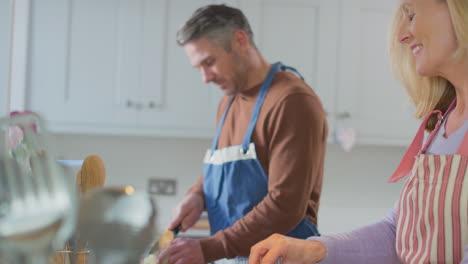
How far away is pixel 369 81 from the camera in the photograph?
2771 mm

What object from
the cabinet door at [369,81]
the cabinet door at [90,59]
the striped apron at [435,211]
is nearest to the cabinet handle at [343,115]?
the cabinet door at [369,81]

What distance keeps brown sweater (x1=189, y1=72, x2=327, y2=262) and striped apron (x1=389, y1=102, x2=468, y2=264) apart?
0.41 m

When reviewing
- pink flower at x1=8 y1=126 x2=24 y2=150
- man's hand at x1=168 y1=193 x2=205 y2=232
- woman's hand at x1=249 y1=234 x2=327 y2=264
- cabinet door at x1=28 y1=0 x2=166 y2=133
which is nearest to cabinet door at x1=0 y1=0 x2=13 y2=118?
pink flower at x1=8 y1=126 x2=24 y2=150

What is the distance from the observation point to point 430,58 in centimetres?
98

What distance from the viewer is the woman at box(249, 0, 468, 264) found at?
914mm

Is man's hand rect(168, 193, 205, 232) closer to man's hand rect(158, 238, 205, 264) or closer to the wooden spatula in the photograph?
man's hand rect(158, 238, 205, 264)

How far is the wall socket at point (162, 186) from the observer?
301cm

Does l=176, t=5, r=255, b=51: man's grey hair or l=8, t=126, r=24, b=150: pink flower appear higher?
l=176, t=5, r=255, b=51: man's grey hair

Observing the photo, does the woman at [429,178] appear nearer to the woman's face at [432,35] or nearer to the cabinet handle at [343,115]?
the woman's face at [432,35]

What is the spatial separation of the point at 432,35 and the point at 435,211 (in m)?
0.32

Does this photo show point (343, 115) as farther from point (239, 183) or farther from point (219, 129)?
point (239, 183)

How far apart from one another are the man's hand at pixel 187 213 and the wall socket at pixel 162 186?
136 cm

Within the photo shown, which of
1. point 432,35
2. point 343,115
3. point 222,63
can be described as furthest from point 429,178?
point 343,115

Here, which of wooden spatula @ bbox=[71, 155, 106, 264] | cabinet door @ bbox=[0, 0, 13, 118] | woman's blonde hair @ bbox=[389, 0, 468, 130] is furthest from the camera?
cabinet door @ bbox=[0, 0, 13, 118]
